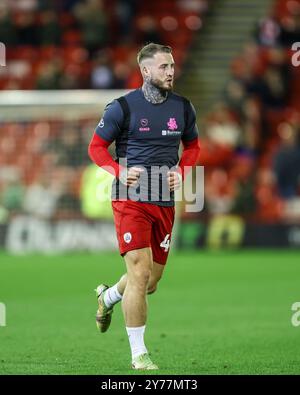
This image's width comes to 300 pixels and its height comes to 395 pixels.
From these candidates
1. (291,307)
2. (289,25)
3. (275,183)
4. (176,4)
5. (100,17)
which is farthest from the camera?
(176,4)

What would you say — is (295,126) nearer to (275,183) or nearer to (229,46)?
(275,183)

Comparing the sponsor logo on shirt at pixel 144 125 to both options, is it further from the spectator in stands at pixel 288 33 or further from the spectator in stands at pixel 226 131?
the spectator in stands at pixel 288 33

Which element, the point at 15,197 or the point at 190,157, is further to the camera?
the point at 15,197

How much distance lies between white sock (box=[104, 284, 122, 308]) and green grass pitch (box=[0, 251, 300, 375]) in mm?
416

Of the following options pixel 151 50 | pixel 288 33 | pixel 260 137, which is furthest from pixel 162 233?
pixel 288 33

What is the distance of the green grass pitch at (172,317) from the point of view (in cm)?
924

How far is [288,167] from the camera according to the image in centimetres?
2181

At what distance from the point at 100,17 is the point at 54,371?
17.3 metres

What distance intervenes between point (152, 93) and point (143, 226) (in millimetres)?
1044

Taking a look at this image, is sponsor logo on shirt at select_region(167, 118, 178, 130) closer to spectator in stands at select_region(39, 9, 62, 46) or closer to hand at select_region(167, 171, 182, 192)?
hand at select_region(167, 171, 182, 192)

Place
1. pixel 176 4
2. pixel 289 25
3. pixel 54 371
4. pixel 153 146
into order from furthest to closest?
pixel 176 4
pixel 289 25
pixel 153 146
pixel 54 371

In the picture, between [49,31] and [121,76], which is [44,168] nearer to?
[121,76]

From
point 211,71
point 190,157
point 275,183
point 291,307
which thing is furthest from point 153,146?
point 211,71

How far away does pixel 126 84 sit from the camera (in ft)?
79.3
